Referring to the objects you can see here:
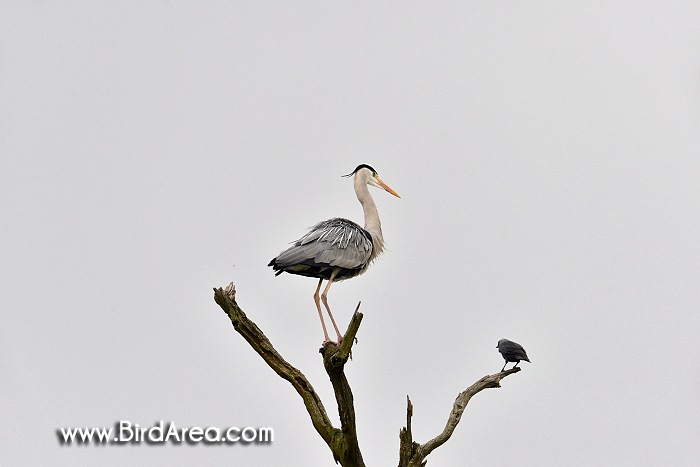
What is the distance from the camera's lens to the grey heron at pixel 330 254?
9672mm

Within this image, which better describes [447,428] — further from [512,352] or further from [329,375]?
[329,375]

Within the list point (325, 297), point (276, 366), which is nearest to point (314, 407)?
point (276, 366)

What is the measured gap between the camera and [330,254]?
32.2ft

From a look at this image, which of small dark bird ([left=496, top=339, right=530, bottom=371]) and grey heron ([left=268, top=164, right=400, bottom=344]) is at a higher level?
grey heron ([left=268, top=164, right=400, bottom=344])

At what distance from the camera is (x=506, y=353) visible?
398 inches

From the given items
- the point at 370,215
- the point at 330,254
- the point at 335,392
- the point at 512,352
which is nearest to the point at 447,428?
the point at 512,352

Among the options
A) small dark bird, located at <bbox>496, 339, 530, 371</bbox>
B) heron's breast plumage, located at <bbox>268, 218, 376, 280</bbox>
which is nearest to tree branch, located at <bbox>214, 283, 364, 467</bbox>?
heron's breast plumage, located at <bbox>268, 218, 376, 280</bbox>

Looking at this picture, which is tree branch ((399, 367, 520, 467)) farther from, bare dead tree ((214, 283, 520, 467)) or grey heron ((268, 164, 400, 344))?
grey heron ((268, 164, 400, 344))

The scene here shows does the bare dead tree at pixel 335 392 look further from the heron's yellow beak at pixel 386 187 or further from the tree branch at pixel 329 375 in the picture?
the heron's yellow beak at pixel 386 187

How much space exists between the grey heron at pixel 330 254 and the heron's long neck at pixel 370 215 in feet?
0.05

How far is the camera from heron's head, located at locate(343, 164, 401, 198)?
11.6 m

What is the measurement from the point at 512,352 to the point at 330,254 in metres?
2.39

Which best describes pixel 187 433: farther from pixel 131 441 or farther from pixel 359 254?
pixel 359 254

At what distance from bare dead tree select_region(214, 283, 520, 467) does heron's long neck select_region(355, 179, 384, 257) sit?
7.79 feet
